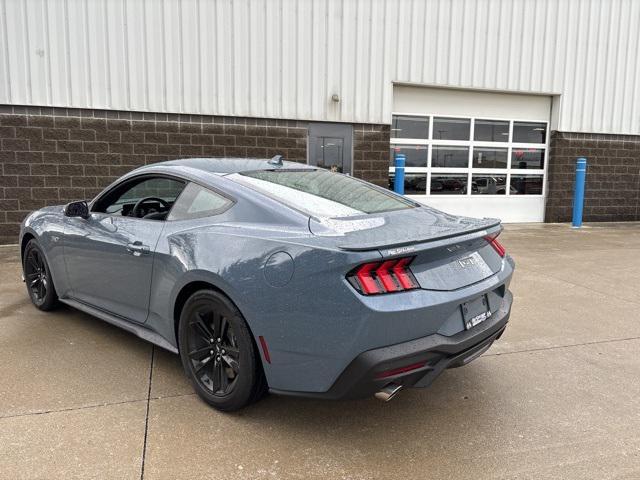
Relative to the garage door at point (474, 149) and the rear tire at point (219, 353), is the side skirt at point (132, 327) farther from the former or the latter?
the garage door at point (474, 149)

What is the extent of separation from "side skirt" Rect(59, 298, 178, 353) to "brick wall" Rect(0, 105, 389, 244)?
5433mm

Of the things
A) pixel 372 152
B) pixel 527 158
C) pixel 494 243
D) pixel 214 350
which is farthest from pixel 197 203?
pixel 527 158

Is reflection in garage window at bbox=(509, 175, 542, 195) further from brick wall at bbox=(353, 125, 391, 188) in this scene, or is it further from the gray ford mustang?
the gray ford mustang

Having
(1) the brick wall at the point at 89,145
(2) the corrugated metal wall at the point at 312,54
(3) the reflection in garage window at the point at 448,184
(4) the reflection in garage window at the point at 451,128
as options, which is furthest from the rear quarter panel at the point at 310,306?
(4) the reflection in garage window at the point at 451,128

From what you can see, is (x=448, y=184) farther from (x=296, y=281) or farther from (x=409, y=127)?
(x=296, y=281)

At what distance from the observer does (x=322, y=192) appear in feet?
11.5

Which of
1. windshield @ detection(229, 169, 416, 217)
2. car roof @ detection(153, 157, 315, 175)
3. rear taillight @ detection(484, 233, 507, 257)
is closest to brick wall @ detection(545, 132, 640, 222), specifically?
windshield @ detection(229, 169, 416, 217)

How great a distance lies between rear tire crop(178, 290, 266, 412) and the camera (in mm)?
2891

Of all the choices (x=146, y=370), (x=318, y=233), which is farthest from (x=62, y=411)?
(x=318, y=233)

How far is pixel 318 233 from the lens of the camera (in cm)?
273

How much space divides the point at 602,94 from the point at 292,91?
7.63 metres

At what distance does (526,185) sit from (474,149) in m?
1.74

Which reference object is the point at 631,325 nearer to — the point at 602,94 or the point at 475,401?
the point at 475,401

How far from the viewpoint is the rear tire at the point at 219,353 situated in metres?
2.89
